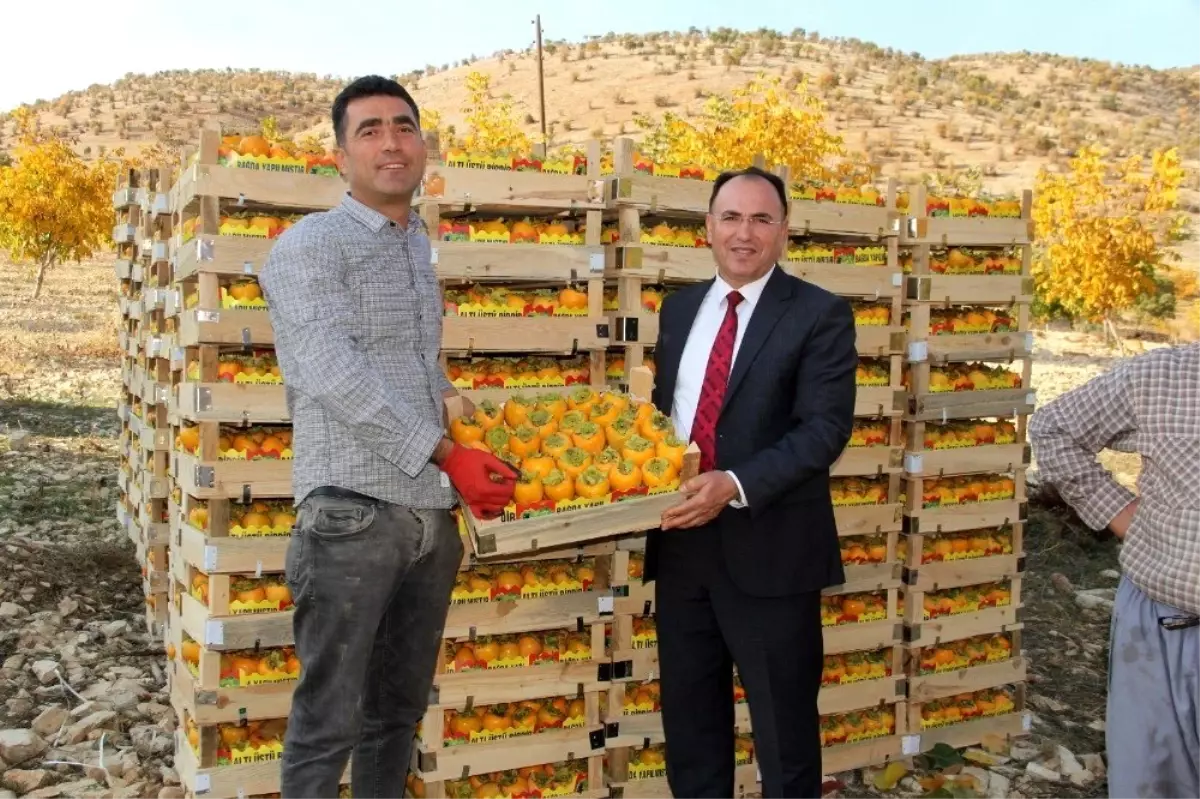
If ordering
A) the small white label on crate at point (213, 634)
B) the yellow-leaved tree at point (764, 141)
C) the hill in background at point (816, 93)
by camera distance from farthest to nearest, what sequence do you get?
1. the hill in background at point (816, 93)
2. the yellow-leaved tree at point (764, 141)
3. the small white label on crate at point (213, 634)

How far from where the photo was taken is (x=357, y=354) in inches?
128

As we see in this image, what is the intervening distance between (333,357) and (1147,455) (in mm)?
2362

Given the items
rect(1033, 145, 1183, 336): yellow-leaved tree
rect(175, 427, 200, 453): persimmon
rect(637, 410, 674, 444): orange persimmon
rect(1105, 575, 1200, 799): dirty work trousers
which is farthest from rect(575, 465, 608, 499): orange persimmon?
rect(1033, 145, 1183, 336): yellow-leaved tree

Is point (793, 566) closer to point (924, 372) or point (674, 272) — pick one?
point (674, 272)

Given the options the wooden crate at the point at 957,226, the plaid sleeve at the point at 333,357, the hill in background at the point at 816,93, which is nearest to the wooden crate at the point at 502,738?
the plaid sleeve at the point at 333,357

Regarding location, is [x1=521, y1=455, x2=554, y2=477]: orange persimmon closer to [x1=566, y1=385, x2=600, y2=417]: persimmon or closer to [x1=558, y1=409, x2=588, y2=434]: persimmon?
[x1=558, y1=409, x2=588, y2=434]: persimmon

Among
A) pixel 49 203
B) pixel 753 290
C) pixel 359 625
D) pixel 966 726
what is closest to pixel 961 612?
pixel 966 726

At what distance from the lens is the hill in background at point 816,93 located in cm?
5891

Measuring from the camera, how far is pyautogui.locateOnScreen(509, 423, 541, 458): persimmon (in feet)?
12.1

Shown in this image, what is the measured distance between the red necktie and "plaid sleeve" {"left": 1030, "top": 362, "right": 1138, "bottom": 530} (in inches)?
43.9

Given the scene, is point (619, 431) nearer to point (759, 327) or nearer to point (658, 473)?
point (658, 473)

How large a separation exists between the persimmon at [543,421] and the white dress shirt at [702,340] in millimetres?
488

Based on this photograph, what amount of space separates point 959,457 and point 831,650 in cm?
147

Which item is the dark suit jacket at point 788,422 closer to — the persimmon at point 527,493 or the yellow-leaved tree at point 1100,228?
the persimmon at point 527,493
